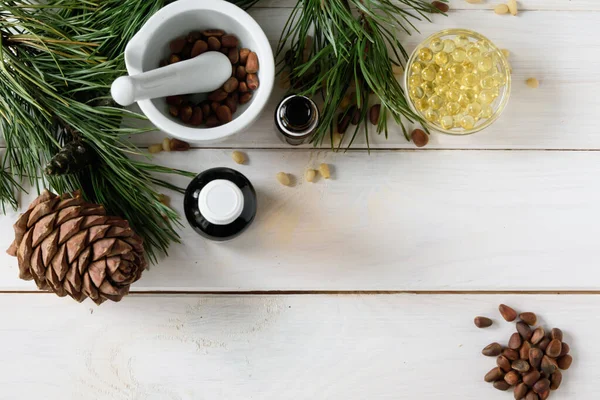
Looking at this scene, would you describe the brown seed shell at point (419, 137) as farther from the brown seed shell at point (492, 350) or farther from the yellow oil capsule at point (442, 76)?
the brown seed shell at point (492, 350)

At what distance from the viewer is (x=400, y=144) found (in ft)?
2.65

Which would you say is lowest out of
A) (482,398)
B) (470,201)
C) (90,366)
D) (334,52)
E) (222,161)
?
(482,398)

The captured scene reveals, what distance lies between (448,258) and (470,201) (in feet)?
0.29

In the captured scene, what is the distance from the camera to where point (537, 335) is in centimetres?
79

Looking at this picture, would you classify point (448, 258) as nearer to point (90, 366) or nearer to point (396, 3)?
point (396, 3)

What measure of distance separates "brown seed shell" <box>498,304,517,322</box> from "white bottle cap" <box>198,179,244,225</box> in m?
0.40

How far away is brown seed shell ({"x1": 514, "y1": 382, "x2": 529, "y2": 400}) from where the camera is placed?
78 cm

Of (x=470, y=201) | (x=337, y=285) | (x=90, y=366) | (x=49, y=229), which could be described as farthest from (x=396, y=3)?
(x=90, y=366)

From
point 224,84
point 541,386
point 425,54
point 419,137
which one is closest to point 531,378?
point 541,386

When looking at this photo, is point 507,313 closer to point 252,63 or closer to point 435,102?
point 435,102

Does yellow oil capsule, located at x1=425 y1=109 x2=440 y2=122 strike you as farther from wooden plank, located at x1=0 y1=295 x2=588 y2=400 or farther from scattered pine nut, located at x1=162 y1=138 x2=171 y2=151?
scattered pine nut, located at x1=162 y1=138 x2=171 y2=151

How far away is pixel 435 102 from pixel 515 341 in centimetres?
35

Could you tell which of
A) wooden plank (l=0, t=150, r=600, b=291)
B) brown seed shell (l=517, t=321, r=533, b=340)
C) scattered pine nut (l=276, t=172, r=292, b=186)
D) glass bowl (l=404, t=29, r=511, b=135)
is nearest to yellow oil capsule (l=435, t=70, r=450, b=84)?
glass bowl (l=404, t=29, r=511, b=135)

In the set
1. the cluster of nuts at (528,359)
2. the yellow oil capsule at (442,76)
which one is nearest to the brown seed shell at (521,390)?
the cluster of nuts at (528,359)
